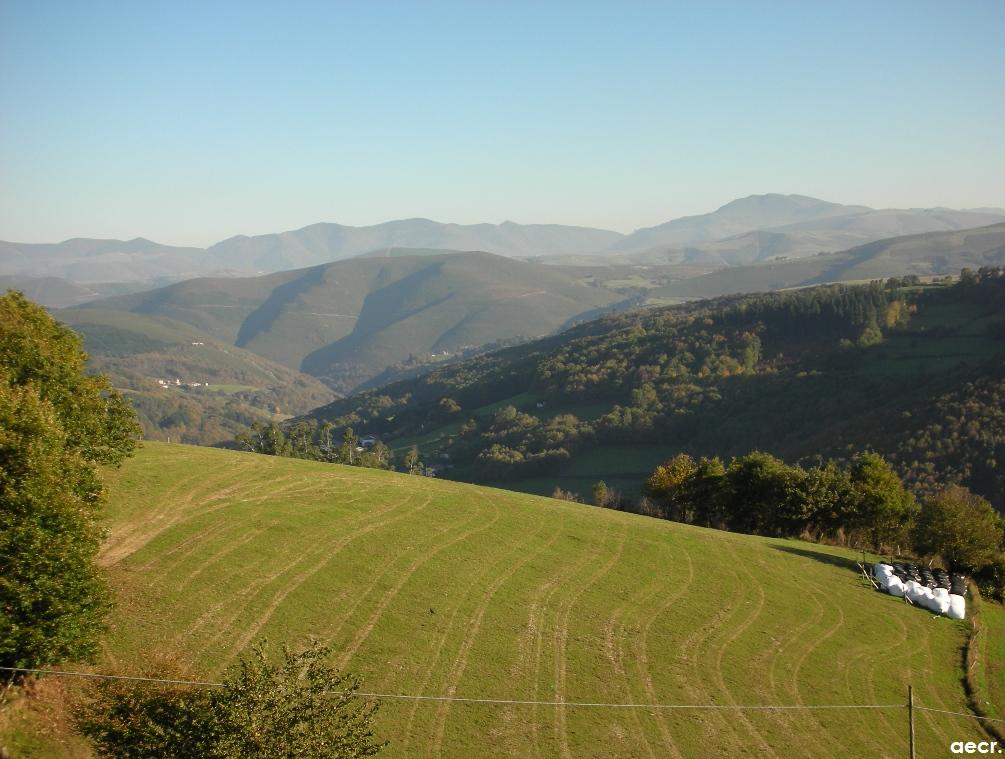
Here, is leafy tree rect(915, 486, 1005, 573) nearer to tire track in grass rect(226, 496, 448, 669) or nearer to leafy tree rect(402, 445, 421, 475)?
tire track in grass rect(226, 496, 448, 669)

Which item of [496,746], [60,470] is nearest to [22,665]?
[60,470]

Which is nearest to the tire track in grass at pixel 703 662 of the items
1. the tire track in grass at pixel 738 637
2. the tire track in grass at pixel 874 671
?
the tire track in grass at pixel 738 637

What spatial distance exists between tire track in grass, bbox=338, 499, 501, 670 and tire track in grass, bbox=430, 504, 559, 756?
353 cm

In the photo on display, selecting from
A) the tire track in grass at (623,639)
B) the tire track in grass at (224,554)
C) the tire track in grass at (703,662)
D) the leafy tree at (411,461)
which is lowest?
the leafy tree at (411,461)

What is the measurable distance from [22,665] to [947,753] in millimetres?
30200

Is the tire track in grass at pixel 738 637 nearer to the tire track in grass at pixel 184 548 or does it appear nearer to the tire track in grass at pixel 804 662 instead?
the tire track in grass at pixel 804 662

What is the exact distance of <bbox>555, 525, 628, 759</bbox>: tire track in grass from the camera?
77.9 feet

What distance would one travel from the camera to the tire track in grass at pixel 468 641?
23198 mm

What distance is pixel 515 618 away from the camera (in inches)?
1232

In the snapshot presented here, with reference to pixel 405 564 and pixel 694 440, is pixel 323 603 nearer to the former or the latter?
pixel 405 564

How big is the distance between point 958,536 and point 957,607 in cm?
1352

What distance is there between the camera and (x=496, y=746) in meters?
22.7

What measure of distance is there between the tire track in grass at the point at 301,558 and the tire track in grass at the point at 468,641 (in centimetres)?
755

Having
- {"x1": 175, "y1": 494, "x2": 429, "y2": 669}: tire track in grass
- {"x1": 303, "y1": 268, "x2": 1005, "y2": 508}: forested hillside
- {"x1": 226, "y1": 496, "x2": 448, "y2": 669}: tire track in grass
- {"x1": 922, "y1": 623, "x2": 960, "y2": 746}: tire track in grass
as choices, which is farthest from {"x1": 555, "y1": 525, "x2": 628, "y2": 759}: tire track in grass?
{"x1": 303, "y1": 268, "x2": 1005, "y2": 508}: forested hillside
